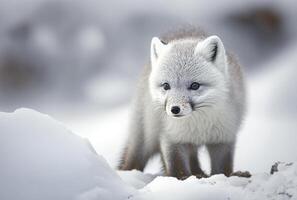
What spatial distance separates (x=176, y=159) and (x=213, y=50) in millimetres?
750

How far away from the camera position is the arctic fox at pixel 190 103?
12.6 ft

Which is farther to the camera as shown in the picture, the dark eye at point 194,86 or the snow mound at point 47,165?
the dark eye at point 194,86

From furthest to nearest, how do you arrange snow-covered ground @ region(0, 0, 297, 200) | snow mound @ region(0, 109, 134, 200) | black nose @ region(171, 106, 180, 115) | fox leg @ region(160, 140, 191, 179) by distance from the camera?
snow-covered ground @ region(0, 0, 297, 200)
fox leg @ region(160, 140, 191, 179)
black nose @ region(171, 106, 180, 115)
snow mound @ region(0, 109, 134, 200)

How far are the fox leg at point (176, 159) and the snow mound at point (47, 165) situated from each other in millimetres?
1140

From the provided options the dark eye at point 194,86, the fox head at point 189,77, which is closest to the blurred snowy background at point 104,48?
the fox head at point 189,77

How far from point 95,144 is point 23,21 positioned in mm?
3109

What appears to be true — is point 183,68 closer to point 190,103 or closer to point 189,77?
point 189,77

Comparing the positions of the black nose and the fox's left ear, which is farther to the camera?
the fox's left ear

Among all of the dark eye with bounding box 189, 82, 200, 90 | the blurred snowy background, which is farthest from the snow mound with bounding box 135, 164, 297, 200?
the blurred snowy background

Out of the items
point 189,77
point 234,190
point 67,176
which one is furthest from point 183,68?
point 67,176

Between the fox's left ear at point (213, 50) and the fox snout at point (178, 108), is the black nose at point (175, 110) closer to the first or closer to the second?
the fox snout at point (178, 108)

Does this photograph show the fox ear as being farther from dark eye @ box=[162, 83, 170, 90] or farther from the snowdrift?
the snowdrift

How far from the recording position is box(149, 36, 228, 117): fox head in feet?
12.4

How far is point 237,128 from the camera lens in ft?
13.9
